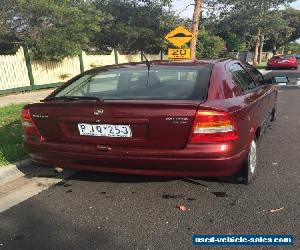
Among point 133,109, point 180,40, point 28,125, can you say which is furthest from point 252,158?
point 180,40

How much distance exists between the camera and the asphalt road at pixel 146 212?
3.29 meters

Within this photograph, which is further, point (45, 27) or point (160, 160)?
point (45, 27)

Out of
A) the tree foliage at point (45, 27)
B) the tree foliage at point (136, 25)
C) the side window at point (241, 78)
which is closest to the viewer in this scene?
the side window at point (241, 78)

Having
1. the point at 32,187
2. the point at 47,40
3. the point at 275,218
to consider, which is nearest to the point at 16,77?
the point at 47,40

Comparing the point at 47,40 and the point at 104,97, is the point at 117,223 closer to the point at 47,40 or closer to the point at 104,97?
the point at 104,97

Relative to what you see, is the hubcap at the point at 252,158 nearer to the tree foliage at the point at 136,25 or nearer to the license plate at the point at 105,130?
the license plate at the point at 105,130

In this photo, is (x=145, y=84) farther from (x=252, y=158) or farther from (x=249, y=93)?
(x=252, y=158)

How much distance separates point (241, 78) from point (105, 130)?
201 cm

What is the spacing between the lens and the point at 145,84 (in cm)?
419

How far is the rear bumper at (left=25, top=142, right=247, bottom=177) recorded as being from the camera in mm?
3672

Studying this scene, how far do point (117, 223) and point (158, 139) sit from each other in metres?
0.86

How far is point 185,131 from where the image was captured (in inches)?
143

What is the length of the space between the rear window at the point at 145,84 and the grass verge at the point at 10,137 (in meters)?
1.33

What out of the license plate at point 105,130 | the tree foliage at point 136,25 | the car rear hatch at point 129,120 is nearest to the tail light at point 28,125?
the car rear hatch at point 129,120
